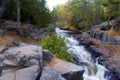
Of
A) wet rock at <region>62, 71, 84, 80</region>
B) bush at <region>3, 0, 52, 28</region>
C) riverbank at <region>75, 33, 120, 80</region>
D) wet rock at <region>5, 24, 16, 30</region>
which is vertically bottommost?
riverbank at <region>75, 33, 120, 80</region>

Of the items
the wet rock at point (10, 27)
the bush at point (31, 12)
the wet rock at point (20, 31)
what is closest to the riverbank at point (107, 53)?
the bush at point (31, 12)

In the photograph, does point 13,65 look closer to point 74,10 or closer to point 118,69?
point 118,69

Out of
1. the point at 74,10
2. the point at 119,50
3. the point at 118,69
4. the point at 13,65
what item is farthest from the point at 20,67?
the point at 74,10

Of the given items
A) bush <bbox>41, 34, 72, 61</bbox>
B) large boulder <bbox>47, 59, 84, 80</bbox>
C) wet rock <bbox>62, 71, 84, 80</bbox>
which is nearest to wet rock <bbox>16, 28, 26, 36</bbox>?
bush <bbox>41, 34, 72, 61</bbox>

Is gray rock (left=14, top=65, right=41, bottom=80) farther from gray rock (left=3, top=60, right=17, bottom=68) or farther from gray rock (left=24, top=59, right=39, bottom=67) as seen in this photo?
gray rock (left=3, top=60, right=17, bottom=68)

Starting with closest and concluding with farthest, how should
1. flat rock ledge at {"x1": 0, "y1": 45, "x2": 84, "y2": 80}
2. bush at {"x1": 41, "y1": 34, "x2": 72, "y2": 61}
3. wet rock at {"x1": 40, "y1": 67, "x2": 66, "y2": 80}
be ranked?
flat rock ledge at {"x1": 0, "y1": 45, "x2": 84, "y2": 80} < wet rock at {"x1": 40, "y1": 67, "x2": 66, "y2": 80} < bush at {"x1": 41, "y1": 34, "x2": 72, "y2": 61}

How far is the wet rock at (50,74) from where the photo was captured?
9655 mm

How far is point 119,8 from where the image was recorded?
115 feet

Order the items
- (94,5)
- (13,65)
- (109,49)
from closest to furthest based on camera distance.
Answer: (13,65)
(109,49)
(94,5)

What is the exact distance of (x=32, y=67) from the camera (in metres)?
9.73

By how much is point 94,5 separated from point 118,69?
2509 centimetres

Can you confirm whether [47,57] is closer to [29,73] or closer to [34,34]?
[29,73]

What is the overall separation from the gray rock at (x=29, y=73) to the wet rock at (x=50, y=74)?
0.29 meters

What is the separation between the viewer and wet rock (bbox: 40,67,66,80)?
9655 millimetres
